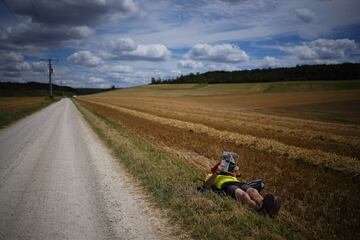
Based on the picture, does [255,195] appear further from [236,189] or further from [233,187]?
[233,187]

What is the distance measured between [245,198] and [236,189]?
0.32 m

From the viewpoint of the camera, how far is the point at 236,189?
21.9ft

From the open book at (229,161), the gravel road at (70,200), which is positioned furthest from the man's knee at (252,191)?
the gravel road at (70,200)

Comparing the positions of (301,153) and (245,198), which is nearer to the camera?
(245,198)

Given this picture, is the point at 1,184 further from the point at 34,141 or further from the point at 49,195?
the point at 34,141

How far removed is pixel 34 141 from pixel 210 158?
9204mm

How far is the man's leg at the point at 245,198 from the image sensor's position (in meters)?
6.31

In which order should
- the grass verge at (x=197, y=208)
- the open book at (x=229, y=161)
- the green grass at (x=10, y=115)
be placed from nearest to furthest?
the grass verge at (x=197, y=208), the open book at (x=229, y=161), the green grass at (x=10, y=115)

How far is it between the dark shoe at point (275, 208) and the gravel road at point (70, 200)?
6.94 feet

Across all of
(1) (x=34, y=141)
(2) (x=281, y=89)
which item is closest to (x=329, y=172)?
(1) (x=34, y=141)

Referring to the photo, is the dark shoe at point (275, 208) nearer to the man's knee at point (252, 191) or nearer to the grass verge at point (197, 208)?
the grass verge at point (197, 208)

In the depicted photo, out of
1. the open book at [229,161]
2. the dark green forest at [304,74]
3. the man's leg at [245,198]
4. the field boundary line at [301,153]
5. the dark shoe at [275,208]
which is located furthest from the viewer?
the dark green forest at [304,74]

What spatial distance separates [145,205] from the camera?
677cm

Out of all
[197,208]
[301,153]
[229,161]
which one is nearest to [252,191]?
[229,161]
